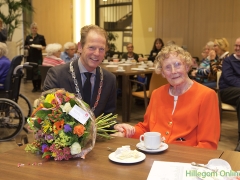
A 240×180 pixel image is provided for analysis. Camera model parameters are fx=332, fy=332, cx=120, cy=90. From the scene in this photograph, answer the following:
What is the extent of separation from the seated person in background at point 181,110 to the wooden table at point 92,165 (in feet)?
1.05

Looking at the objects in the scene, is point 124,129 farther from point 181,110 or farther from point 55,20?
point 55,20

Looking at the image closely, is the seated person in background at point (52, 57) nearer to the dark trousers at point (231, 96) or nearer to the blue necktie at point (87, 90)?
the dark trousers at point (231, 96)

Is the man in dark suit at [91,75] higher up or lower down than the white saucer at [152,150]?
higher up

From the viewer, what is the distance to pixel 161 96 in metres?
2.04

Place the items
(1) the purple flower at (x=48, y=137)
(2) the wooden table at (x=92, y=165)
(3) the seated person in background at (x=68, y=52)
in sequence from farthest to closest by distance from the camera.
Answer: (3) the seated person in background at (x=68, y=52), (1) the purple flower at (x=48, y=137), (2) the wooden table at (x=92, y=165)

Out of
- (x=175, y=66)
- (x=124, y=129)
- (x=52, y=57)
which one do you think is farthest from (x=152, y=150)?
(x=52, y=57)

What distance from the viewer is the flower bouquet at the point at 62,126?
4.52 feet

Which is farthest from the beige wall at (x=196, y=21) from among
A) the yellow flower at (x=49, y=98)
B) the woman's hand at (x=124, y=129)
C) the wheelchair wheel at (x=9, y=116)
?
the yellow flower at (x=49, y=98)

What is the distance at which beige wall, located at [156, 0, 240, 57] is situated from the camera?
7414 millimetres

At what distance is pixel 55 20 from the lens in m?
10.2

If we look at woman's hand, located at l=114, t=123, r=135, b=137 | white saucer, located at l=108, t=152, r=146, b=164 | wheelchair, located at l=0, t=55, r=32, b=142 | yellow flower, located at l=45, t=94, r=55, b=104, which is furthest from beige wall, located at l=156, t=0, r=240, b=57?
yellow flower, located at l=45, t=94, r=55, b=104

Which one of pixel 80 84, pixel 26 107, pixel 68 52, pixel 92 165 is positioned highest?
pixel 68 52

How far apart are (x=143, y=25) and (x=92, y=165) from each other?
8105 millimetres

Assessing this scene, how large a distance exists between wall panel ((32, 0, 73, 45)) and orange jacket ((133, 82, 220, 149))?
872 centimetres
